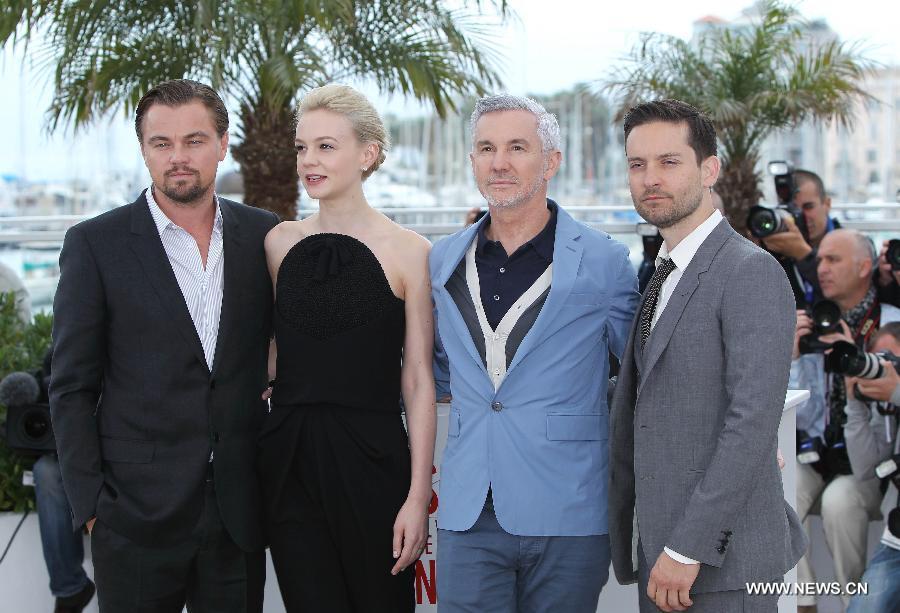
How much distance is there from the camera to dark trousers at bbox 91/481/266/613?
9.32 feet

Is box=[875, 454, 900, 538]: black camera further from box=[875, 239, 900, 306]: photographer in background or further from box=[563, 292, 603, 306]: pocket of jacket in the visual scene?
box=[563, 292, 603, 306]: pocket of jacket

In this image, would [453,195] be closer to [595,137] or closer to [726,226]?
[595,137]

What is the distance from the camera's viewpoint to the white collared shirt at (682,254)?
2561 millimetres

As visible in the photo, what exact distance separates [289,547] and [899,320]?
3.15 metres

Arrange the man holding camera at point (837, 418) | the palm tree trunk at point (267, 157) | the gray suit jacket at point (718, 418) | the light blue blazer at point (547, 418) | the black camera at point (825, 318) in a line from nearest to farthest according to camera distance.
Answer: the gray suit jacket at point (718, 418)
the light blue blazer at point (547, 418)
the black camera at point (825, 318)
the man holding camera at point (837, 418)
the palm tree trunk at point (267, 157)

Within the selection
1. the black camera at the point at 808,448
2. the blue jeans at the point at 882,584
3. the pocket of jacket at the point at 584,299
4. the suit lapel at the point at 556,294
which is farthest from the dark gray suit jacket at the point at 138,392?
the black camera at the point at 808,448

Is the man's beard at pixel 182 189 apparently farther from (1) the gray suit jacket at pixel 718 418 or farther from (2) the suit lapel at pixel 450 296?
(1) the gray suit jacket at pixel 718 418

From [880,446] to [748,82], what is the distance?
5.47 m

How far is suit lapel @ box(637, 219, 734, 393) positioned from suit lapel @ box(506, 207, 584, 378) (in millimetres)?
273

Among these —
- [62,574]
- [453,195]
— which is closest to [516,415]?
[62,574]

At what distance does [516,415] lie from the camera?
272 cm

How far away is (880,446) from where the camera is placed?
4.42m

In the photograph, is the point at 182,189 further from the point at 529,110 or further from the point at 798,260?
the point at 798,260

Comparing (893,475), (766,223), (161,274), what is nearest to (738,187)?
(766,223)
